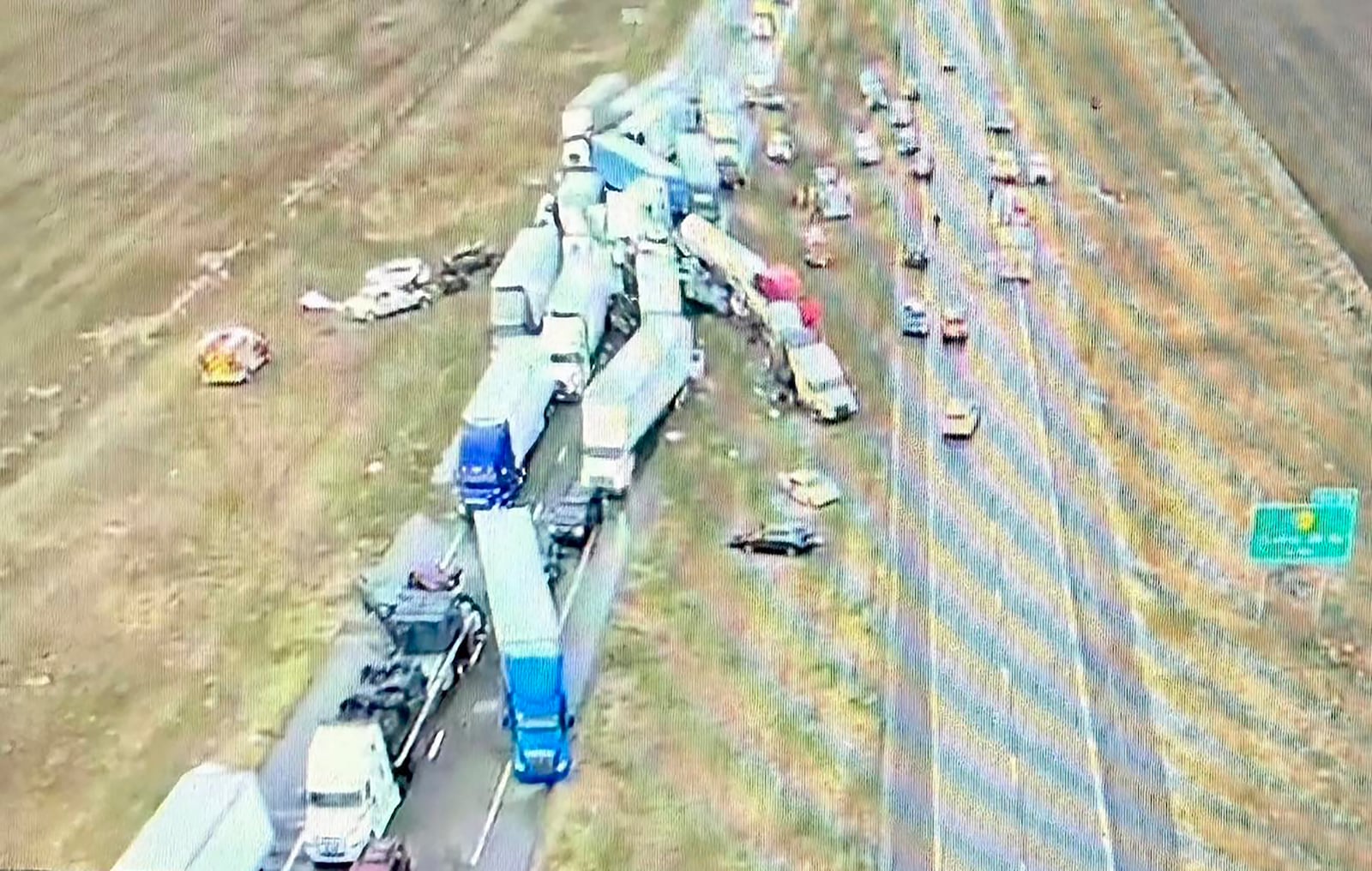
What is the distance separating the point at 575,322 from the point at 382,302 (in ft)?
22.2

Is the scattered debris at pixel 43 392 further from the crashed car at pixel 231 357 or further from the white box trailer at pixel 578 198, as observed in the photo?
the white box trailer at pixel 578 198

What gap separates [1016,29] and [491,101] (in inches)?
697

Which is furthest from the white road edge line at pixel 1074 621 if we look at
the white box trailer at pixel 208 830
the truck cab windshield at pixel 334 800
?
the white box trailer at pixel 208 830

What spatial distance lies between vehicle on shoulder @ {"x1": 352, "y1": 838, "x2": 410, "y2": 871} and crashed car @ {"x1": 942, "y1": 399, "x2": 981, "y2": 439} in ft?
46.2

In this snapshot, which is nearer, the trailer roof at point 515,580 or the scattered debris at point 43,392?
the trailer roof at point 515,580

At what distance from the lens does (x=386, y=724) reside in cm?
2197

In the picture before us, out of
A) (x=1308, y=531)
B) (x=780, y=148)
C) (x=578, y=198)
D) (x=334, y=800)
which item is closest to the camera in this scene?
(x=334, y=800)

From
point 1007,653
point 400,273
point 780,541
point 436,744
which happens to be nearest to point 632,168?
point 400,273

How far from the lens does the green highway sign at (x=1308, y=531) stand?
2378 centimetres

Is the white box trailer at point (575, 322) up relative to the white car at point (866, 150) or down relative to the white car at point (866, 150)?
up

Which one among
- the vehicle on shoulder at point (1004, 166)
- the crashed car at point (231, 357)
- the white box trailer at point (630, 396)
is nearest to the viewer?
the white box trailer at point (630, 396)

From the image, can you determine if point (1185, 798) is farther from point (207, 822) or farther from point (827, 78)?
point (827, 78)

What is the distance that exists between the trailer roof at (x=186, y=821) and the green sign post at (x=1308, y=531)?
47.7 ft

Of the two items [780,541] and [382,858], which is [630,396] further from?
[382,858]
